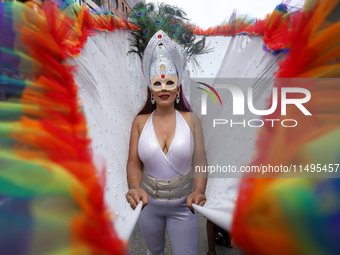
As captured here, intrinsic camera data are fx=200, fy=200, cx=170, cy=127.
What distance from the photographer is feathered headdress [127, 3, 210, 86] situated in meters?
0.99

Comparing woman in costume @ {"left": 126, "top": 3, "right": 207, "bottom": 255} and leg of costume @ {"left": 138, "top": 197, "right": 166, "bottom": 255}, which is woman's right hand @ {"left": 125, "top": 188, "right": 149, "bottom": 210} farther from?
leg of costume @ {"left": 138, "top": 197, "right": 166, "bottom": 255}

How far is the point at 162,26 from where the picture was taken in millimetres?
1043

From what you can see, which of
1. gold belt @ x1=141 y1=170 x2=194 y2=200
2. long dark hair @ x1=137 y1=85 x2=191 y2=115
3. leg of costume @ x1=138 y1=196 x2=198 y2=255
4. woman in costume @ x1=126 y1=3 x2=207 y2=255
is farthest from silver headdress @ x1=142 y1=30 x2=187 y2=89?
leg of costume @ x1=138 y1=196 x2=198 y2=255

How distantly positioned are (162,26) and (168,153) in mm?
660

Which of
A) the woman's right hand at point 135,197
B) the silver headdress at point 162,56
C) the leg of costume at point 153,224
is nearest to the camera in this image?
the woman's right hand at point 135,197

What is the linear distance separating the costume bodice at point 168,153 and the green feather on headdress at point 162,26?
0.43m

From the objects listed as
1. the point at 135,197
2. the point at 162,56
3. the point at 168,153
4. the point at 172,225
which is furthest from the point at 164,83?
the point at 172,225

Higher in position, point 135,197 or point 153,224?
point 135,197

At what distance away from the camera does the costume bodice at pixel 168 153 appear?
1.01m

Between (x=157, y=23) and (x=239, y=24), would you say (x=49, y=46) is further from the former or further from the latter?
(x=239, y=24)

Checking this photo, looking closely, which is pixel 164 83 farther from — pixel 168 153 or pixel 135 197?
pixel 135 197

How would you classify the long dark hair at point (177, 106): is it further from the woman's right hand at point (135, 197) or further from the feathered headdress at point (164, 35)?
the woman's right hand at point (135, 197)

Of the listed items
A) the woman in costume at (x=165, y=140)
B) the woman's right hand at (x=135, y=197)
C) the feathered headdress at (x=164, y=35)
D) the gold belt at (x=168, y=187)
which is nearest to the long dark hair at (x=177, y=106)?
the woman in costume at (x=165, y=140)

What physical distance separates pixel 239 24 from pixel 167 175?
0.87 m
